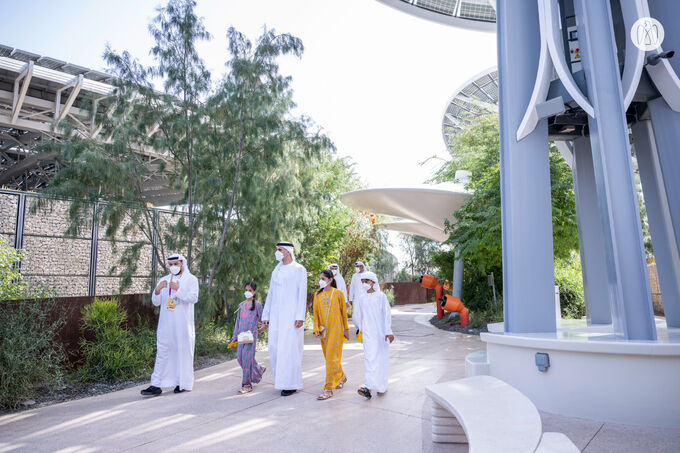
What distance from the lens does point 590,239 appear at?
23.5ft

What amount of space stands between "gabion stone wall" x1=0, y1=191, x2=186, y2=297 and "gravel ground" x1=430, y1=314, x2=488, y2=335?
330 inches

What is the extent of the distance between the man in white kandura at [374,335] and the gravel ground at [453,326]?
23.5 ft

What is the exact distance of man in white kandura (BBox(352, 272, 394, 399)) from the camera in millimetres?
5668

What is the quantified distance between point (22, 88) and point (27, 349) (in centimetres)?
1460

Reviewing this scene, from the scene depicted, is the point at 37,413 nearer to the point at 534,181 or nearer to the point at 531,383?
the point at 531,383

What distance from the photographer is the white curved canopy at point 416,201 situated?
46.1 feet

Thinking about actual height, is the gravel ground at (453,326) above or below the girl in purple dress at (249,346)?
below

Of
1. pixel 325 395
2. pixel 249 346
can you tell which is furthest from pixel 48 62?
pixel 325 395

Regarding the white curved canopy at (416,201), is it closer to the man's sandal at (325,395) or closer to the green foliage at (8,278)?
the man's sandal at (325,395)

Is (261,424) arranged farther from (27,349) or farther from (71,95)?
(71,95)

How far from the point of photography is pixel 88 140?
815 centimetres

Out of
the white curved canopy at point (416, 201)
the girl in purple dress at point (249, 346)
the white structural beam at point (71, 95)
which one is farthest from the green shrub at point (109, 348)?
the white structural beam at point (71, 95)

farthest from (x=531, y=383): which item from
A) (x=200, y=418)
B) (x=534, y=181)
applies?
(x=200, y=418)

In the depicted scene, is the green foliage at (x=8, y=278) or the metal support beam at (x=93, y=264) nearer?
the green foliage at (x=8, y=278)
